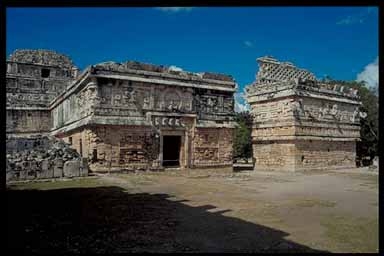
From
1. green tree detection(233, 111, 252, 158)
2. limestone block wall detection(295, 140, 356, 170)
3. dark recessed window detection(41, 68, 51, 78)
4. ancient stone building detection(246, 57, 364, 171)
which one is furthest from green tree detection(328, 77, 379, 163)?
dark recessed window detection(41, 68, 51, 78)

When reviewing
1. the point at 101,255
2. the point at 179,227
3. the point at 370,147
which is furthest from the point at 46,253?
the point at 370,147

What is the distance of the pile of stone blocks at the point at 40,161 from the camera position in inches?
489

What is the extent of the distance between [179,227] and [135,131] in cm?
1096

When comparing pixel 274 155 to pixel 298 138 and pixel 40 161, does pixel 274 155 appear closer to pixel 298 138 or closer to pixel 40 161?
pixel 298 138

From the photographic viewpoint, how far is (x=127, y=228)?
6.16m

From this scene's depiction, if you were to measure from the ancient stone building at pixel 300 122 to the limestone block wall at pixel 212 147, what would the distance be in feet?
10.6

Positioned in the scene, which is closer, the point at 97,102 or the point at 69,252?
the point at 69,252

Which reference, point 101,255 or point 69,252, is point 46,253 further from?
point 101,255

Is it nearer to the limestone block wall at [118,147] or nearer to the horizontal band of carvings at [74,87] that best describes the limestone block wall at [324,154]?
the limestone block wall at [118,147]

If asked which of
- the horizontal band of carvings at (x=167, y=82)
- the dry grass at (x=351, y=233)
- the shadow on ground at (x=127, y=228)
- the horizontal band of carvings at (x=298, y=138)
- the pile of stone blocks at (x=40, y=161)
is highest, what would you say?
the horizontal band of carvings at (x=167, y=82)

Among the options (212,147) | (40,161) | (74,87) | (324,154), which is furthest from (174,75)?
(324,154)

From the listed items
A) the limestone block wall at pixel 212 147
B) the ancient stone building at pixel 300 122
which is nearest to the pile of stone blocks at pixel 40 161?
the limestone block wall at pixel 212 147

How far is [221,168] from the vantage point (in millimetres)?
19328

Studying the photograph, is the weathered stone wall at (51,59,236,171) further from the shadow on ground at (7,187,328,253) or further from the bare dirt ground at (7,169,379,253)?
the shadow on ground at (7,187,328,253)
